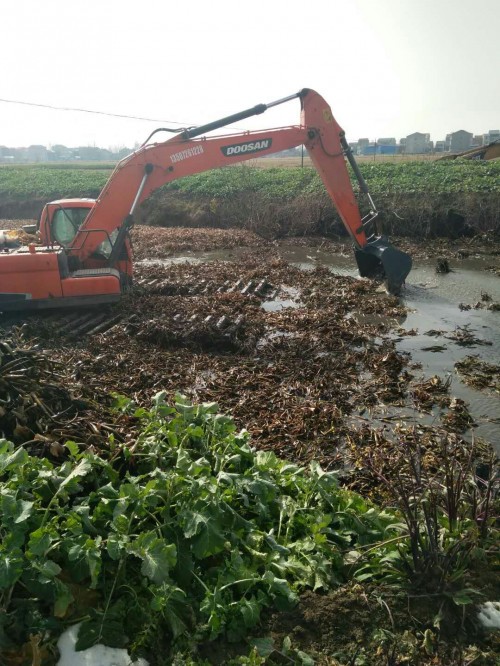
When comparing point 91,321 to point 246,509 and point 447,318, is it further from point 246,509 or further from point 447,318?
point 447,318

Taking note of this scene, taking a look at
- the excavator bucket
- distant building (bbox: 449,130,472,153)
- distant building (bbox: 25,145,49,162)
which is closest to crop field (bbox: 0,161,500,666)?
the excavator bucket

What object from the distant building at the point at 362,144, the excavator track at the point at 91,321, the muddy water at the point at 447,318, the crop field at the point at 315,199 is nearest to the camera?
the muddy water at the point at 447,318

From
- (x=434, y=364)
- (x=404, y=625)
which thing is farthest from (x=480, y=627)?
(x=434, y=364)

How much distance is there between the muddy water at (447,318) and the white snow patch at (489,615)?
2.52 m

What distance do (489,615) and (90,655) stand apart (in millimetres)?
1996

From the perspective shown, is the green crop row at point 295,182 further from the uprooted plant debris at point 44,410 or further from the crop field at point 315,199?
the uprooted plant debris at point 44,410

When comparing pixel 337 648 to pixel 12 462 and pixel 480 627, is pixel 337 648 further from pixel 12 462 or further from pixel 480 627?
pixel 12 462

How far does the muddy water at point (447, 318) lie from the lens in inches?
231

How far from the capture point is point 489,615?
2639mm

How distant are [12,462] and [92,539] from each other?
61 cm

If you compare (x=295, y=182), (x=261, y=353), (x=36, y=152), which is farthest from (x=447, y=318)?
(x=36, y=152)

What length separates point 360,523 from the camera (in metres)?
3.21

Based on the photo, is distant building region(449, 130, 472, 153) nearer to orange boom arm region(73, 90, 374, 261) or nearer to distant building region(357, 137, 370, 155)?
Result: distant building region(357, 137, 370, 155)

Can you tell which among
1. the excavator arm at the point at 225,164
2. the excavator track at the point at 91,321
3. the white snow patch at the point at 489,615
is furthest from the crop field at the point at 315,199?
the white snow patch at the point at 489,615
